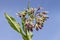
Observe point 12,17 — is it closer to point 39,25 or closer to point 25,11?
point 25,11

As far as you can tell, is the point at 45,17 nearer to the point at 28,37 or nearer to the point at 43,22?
the point at 43,22

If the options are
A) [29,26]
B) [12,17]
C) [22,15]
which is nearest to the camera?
[29,26]

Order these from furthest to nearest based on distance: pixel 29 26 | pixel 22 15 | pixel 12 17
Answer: pixel 12 17
pixel 22 15
pixel 29 26

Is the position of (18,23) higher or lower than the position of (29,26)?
higher

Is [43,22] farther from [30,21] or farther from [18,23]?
[18,23]

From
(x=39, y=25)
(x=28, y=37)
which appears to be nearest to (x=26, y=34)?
(x=28, y=37)

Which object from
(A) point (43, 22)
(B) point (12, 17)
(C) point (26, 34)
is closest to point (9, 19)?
(B) point (12, 17)

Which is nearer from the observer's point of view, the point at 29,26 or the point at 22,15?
the point at 29,26

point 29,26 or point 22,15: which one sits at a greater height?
point 22,15

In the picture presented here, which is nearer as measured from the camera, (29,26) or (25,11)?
(29,26)
